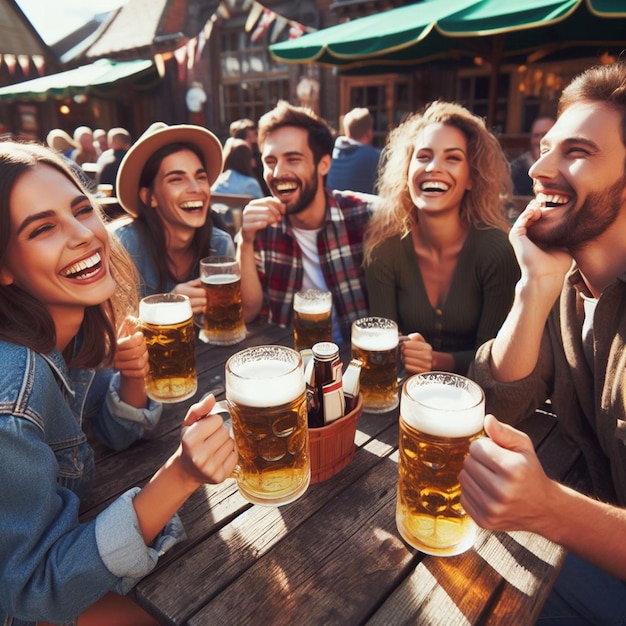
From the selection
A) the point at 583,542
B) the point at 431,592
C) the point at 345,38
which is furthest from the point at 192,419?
the point at 345,38

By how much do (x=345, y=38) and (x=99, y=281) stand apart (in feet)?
14.0

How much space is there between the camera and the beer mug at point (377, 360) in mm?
1491

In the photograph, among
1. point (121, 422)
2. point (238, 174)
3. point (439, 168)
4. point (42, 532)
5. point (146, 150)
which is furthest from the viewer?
point (238, 174)

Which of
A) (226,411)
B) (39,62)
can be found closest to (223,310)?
(226,411)

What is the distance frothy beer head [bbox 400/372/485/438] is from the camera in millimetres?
916

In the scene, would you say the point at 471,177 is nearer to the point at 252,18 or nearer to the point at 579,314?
the point at 579,314

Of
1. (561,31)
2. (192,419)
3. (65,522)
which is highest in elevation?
(561,31)

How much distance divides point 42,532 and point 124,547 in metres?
0.16

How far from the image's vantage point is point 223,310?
2045 mm

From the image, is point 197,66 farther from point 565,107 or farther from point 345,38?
point 565,107

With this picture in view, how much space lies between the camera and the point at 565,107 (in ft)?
5.05

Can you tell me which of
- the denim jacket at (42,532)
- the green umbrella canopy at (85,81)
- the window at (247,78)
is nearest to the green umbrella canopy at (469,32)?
the denim jacket at (42,532)

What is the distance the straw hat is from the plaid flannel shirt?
0.55m

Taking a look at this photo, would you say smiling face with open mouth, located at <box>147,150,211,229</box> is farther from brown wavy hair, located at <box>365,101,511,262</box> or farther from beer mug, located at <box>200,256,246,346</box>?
brown wavy hair, located at <box>365,101,511,262</box>
